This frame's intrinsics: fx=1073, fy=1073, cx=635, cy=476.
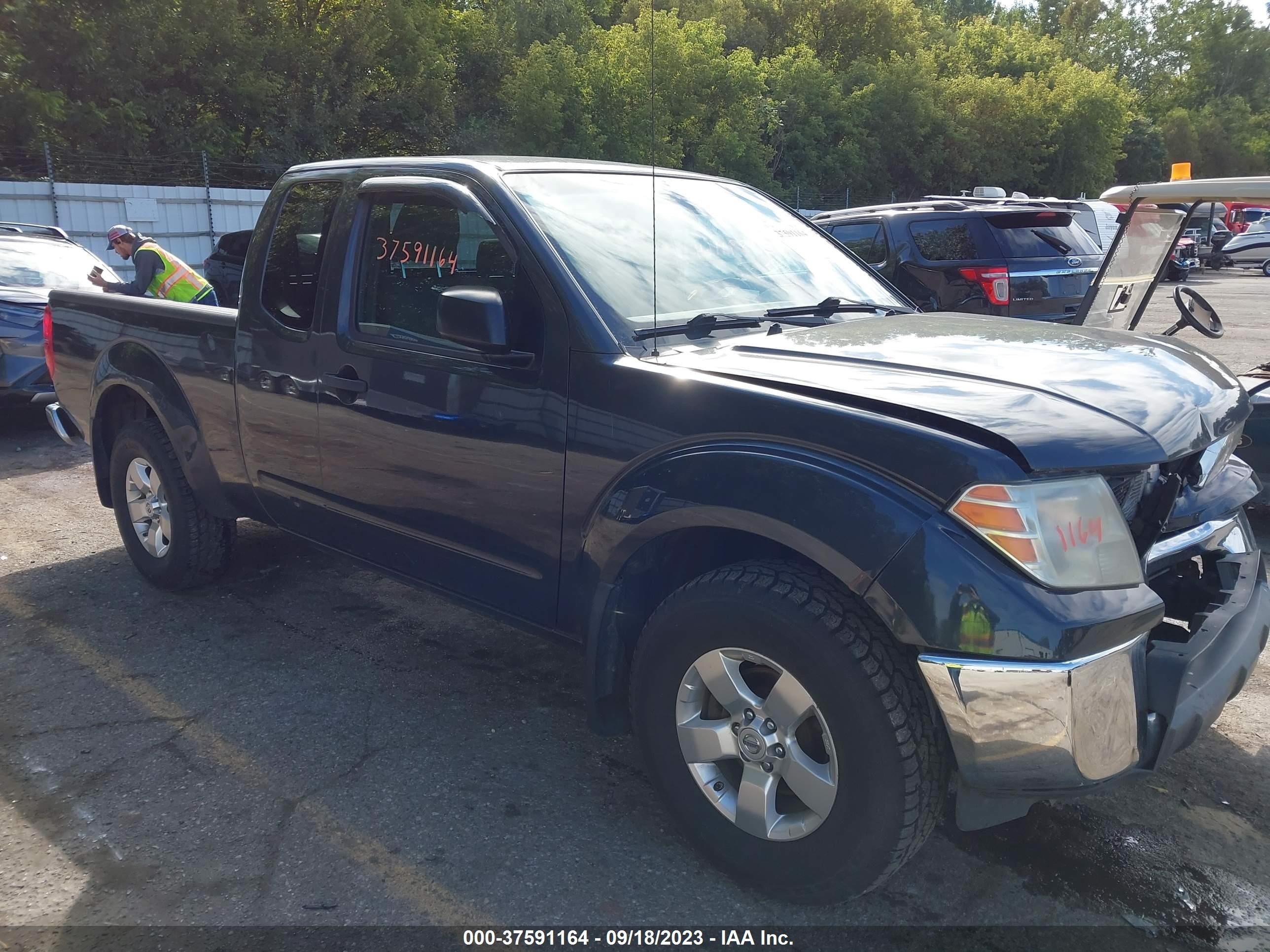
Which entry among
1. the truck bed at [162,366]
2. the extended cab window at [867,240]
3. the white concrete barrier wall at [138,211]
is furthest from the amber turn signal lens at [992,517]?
the white concrete barrier wall at [138,211]

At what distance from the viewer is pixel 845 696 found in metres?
2.44

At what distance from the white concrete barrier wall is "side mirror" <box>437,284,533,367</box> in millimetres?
14013

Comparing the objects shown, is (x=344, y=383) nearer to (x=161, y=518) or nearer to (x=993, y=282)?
(x=161, y=518)

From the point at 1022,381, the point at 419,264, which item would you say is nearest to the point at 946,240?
the point at 419,264

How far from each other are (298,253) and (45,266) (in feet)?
22.8

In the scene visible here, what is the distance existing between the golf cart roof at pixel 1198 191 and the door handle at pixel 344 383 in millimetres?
3426

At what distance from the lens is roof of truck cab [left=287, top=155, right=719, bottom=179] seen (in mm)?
3574

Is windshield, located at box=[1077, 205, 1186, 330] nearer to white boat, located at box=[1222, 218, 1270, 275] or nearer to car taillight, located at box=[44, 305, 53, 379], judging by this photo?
car taillight, located at box=[44, 305, 53, 379]

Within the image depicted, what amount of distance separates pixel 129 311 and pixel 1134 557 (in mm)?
4265

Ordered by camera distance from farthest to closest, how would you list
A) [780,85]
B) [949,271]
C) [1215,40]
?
1. [1215,40]
2. [780,85]
3. [949,271]

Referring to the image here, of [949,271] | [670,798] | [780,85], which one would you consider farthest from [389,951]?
[780,85]

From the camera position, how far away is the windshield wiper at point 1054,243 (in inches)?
351

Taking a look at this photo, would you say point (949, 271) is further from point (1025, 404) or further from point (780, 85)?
point (780, 85)

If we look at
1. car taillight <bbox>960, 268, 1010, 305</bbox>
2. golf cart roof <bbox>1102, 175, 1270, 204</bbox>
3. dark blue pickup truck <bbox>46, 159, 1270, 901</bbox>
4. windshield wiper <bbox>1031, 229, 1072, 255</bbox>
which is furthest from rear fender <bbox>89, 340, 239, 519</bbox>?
windshield wiper <bbox>1031, 229, 1072, 255</bbox>
